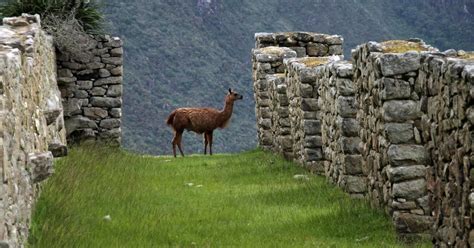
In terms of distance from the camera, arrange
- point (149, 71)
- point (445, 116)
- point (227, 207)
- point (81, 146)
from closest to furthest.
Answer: point (445, 116)
point (227, 207)
point (81, 146)
point (149, 71)

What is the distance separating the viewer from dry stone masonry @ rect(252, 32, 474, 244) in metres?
8.66

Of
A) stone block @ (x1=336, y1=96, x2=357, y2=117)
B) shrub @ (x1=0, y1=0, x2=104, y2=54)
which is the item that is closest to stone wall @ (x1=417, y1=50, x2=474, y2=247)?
stone block @ (x1=336, y1=96, x2=357, y2=117)

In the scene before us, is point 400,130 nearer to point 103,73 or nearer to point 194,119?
point 103,73

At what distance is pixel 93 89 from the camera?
23.6 m

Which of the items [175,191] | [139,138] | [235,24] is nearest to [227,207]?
[175,191]

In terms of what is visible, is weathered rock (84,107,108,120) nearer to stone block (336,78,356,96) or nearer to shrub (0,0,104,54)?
shrub (0,0,104,54)

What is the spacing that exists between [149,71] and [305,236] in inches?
1446

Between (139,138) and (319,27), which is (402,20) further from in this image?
(139,138)

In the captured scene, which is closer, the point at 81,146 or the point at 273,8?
the point at 81,146

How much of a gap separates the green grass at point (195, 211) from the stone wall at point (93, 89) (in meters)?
3.97

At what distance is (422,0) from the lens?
6353 centimetres

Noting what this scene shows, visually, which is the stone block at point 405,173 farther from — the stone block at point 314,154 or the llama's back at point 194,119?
the llama's back at point 194,119

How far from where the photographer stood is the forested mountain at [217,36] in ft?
144

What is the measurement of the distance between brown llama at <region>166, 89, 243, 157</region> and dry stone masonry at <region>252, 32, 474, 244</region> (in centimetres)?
614
